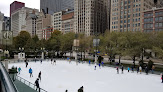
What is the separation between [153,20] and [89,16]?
48511 mm

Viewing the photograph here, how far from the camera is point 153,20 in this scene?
64938mm

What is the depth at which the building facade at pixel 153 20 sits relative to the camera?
6272 cm

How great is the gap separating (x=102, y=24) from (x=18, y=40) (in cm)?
7096

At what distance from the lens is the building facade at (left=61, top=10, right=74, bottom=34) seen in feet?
385

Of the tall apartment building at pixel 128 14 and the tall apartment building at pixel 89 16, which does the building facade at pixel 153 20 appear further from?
the tall apartment building at pixel 89 16

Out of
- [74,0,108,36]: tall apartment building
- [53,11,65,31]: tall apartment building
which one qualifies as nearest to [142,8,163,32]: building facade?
[74,0,108,36]: tall apartment building

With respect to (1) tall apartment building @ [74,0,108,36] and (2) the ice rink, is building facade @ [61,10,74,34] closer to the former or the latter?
(1) tall apartment building @ [74,0,108,36]

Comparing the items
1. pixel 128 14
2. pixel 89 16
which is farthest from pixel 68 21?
pixel 128 14

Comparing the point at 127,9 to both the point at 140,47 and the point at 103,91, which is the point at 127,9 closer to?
the point at 140,47

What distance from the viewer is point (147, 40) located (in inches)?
1342

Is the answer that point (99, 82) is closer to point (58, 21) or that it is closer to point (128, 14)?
point (128, 14)

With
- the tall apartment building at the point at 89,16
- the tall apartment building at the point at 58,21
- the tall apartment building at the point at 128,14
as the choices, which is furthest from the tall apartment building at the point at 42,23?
the tall apartment building at the point at 128,14

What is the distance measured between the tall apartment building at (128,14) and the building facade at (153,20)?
419 cm

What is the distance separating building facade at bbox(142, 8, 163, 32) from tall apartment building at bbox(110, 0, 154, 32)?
4186 mm
